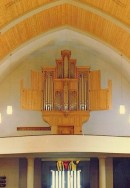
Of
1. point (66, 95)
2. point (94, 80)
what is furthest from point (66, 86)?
point (94, 80)

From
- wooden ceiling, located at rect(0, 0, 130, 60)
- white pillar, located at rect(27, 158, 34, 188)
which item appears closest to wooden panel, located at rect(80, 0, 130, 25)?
wooden ceiling, located at rect(0, 0, 130, 60)

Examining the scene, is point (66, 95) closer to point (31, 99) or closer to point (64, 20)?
point (31, 99)

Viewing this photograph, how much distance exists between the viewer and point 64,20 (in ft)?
58.7

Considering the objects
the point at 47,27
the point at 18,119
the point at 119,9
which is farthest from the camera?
the point at 18,119

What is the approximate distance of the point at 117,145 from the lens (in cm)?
1642

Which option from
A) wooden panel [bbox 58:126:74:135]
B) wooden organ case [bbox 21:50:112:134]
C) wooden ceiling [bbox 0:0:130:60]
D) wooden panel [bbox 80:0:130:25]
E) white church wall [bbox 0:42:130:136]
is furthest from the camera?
white church wall [bbox 0:42:130:136]

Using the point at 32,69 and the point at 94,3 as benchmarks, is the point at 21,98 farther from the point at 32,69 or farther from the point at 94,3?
the point at 94,3

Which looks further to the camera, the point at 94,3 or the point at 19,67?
the point at 19,67

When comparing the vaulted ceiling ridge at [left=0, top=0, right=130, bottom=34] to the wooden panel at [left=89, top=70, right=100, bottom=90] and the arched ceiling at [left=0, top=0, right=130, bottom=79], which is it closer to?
the arched ceiling at [left=0, top=0, right=130, bottom=79]

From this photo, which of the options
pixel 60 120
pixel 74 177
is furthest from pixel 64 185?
pixel 60 120

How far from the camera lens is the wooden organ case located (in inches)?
734

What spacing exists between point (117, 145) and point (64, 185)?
10.8ft

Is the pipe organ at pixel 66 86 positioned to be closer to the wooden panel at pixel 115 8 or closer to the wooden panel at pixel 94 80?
the wooden panel at pixel 94 80

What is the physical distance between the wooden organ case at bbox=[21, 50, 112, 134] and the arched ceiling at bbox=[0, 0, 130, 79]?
142 centimetres
